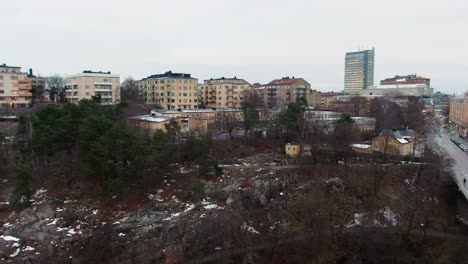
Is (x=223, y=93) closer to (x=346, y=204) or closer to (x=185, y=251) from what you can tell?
(x=346, y=204)

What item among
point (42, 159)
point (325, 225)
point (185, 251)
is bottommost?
point (185, 251)

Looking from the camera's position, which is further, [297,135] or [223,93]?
[223,93]

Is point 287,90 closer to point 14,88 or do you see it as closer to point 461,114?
point 461,114

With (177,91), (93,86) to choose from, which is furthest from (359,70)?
(93,86)

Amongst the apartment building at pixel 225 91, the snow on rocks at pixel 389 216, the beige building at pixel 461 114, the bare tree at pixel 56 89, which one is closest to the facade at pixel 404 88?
the beige building at pixel 461 114

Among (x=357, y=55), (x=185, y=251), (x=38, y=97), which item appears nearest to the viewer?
(x=185, y=251)

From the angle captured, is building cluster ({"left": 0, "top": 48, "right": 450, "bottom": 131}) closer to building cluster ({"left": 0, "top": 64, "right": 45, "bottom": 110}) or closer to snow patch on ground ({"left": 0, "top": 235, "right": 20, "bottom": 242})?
building cluster ({"left": 0, "top": 64, "right": 45, "bottom": 110})

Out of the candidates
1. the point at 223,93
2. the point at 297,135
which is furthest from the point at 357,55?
the point at 297,135
